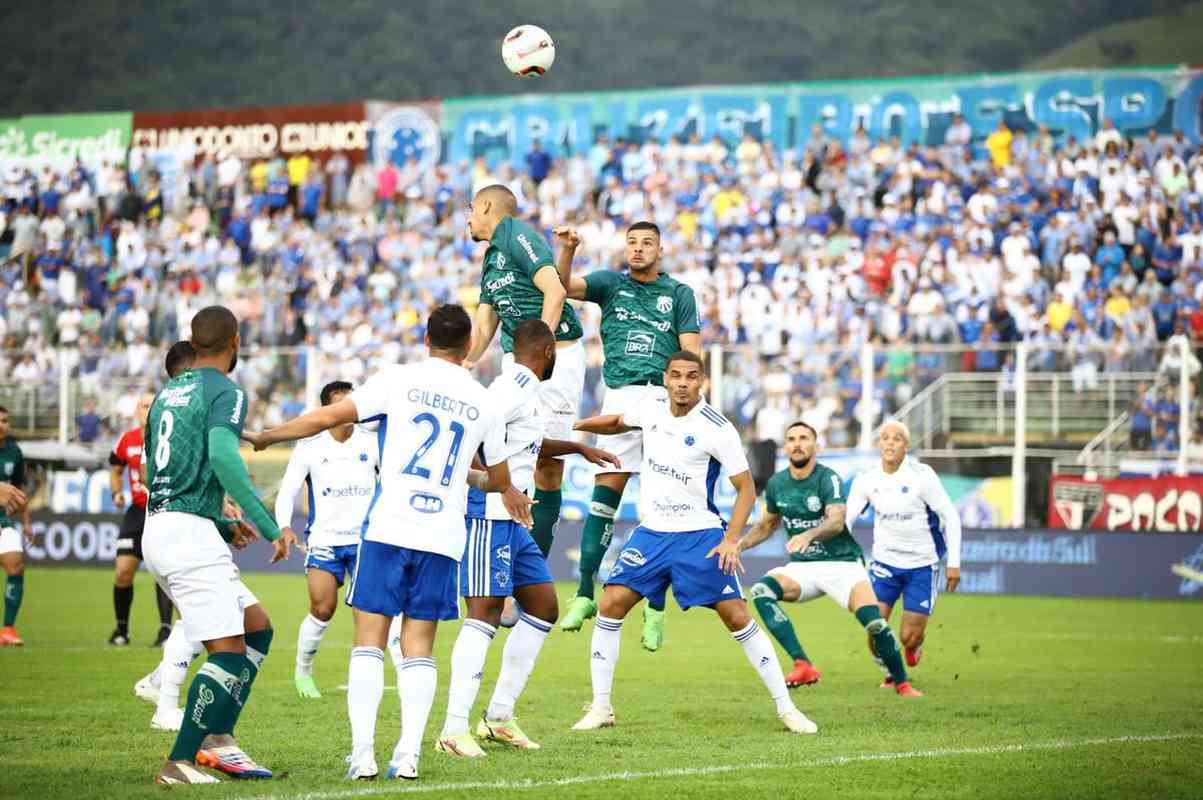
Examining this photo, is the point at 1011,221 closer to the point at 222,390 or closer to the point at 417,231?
the point at 417,231

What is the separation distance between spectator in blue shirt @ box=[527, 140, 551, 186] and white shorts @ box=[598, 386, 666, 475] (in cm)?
2629

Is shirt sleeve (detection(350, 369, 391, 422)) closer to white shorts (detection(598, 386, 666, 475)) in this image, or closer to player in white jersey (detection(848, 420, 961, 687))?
white shorts (detection(598, 386, 666, 475))

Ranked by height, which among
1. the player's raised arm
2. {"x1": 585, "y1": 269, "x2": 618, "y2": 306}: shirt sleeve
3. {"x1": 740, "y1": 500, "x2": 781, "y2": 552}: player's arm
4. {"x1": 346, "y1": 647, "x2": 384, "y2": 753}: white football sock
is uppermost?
{"x1": 585, "y1": 269, "x2": 618, "y2": 306}: shirt sleeve

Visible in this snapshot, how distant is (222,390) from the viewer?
850 centimetres

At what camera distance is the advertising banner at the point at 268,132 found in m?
43.7

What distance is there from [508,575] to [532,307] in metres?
2.27

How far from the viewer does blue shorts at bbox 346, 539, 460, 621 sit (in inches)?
340

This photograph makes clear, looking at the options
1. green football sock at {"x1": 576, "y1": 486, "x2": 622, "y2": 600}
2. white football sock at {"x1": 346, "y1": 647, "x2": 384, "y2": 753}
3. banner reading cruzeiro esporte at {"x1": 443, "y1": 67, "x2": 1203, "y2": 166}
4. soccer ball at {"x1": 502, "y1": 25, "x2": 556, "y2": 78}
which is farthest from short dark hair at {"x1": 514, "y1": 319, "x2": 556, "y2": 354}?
banner reading cruzeiro esporte at {"x1": 443, "y1": 67, "x2": 1203, "y2": 166}

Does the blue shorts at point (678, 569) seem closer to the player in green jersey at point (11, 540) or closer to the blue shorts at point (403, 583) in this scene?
the blue shorts at point (403, 583)

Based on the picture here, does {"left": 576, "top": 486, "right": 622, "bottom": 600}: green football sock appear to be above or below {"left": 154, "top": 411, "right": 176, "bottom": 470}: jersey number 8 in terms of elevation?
below

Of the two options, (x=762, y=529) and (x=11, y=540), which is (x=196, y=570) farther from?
(x=11, y=540)

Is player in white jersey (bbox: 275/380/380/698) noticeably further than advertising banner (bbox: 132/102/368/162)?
No

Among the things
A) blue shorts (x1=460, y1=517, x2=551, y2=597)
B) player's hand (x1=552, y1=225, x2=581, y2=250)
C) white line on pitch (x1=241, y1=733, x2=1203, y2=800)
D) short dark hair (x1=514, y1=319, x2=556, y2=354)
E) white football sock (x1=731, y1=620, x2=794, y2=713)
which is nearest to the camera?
white line on pitch (x1=241, y1=733, x2=1203, y2=800)

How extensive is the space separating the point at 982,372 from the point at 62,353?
55.0 feet
